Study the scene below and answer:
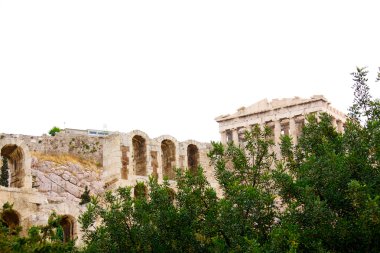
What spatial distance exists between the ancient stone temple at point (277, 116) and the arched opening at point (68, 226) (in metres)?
30.7

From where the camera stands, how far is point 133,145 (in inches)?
2194

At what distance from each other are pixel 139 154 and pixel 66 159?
5.66 m

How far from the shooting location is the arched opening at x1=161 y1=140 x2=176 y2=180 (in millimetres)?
56125

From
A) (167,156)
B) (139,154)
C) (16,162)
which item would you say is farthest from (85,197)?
(167,156)

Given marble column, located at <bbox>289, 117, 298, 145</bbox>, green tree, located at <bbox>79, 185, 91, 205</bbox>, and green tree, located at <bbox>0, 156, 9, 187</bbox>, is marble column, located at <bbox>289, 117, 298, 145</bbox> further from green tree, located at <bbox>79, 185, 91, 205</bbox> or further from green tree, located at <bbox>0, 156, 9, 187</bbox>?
green tree, located at <bbox>0, 156, 9, 187</bbox>

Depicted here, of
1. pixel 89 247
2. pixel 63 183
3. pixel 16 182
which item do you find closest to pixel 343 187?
pixel 89 247

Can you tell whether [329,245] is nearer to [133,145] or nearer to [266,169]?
[266,169]

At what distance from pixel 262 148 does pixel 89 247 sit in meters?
8.18

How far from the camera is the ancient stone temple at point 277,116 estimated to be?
68.1 meters

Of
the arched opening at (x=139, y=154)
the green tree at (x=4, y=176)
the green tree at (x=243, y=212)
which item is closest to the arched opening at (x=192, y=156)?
the arched opening at (x=139, y=154)

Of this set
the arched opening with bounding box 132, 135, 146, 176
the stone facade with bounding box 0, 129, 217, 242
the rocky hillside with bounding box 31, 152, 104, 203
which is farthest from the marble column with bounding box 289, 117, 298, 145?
the rocky hillside with bounding box 31, 152, 104, 203

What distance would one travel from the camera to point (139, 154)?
55.2 meters

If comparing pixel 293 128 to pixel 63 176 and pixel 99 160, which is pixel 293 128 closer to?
pixel 99 160

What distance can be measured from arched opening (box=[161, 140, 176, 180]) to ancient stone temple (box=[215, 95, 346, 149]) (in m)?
13.2
